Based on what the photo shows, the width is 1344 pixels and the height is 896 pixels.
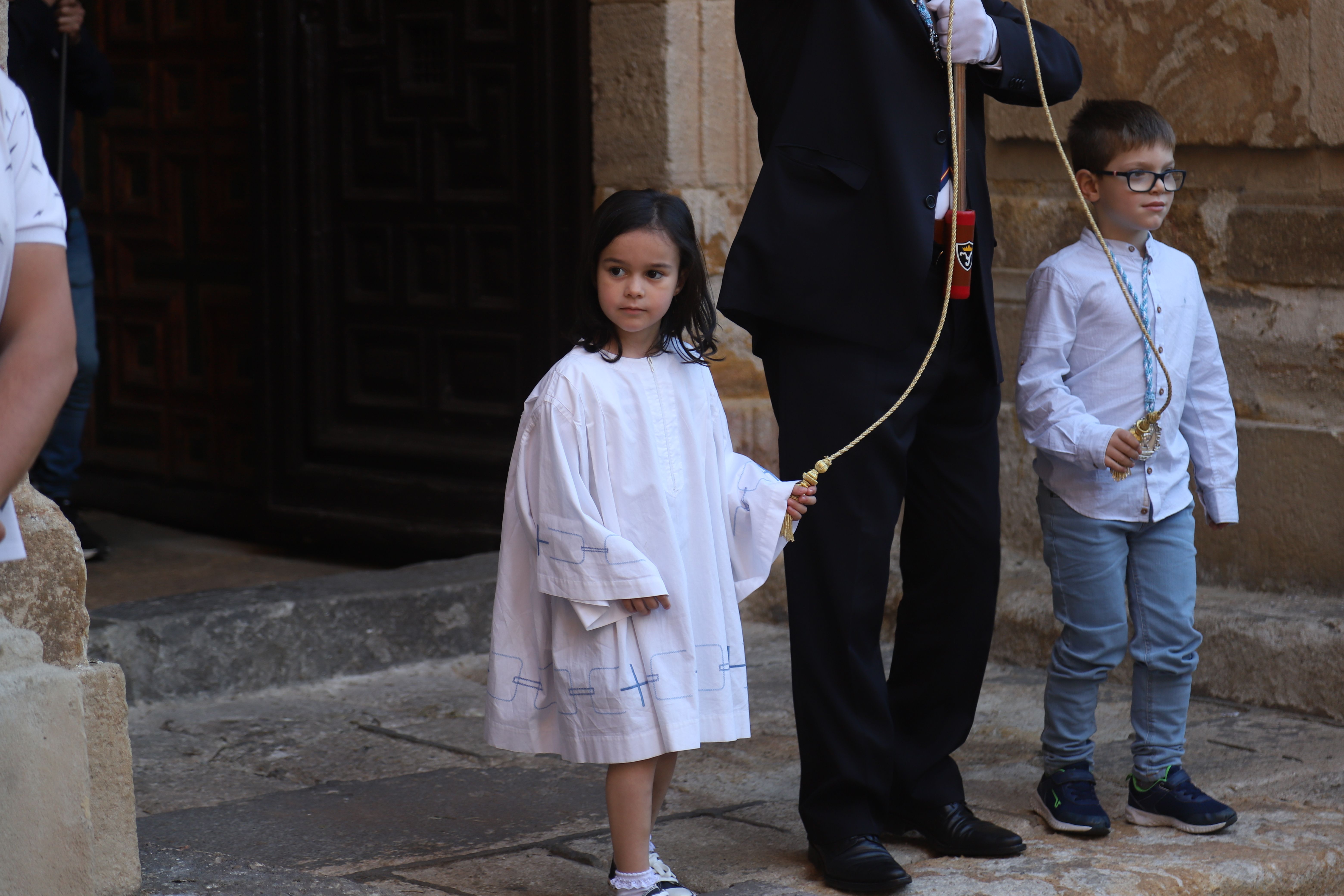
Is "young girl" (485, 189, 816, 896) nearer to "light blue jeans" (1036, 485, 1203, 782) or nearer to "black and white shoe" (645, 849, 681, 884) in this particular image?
"black and white shoe" (645, 849, 681, 884)

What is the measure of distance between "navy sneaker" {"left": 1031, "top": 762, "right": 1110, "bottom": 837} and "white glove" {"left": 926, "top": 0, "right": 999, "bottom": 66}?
1.29 m

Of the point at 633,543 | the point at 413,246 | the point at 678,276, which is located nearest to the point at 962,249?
the point at 678,276

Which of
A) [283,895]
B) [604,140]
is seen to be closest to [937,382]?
[283,895]

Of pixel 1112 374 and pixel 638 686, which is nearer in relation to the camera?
pixel 638 686

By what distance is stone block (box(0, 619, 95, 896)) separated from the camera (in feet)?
8.04

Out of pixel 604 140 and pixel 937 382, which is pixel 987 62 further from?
pixel 604 140

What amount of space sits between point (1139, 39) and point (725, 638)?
2.42m

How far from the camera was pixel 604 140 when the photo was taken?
4.93 m

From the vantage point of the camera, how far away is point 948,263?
2869 mm

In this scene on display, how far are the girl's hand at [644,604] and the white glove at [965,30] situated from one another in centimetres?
97

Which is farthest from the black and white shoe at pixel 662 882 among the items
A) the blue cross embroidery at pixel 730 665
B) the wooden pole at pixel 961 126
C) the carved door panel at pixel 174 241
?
the carved door panel at pixel 174 241

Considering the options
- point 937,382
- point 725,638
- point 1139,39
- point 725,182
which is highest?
point 1139,39

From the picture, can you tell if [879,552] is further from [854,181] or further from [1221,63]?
[1221,63]

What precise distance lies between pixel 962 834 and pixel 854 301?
3.02ft
